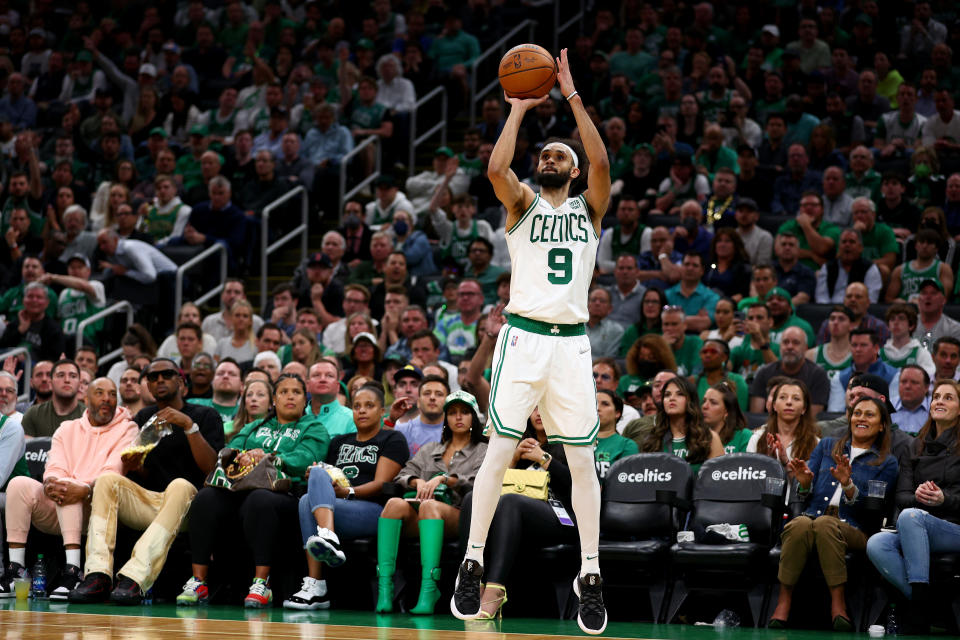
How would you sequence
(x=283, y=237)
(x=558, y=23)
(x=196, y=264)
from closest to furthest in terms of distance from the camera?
(x=196, y=264) → (x=283, y=237) → (x=558, y=23)

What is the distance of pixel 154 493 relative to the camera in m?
9.12

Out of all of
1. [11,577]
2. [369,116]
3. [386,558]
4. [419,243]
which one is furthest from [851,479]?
[369,116]

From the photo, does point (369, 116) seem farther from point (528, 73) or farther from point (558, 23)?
point (528, 73)

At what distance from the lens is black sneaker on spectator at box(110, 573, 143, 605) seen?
8414 millimetres

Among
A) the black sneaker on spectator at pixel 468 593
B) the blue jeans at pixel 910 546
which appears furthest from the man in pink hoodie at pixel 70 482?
the blue jeans at pixel 910 546

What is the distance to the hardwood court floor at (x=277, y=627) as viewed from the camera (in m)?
6.17

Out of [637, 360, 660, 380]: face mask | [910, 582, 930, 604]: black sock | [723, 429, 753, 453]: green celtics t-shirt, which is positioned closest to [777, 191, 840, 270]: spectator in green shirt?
[637, 360, 660, 380]: face mask

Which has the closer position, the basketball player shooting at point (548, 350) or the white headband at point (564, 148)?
the basketball player shooting at point (548, 350)

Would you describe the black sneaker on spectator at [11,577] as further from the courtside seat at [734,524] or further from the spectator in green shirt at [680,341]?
the spectator in green shirt at [680,341]

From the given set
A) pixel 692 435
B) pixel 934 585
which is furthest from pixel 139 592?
pixel 934 585

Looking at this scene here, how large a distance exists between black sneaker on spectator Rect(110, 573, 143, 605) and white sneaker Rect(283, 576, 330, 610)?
0.95 meters

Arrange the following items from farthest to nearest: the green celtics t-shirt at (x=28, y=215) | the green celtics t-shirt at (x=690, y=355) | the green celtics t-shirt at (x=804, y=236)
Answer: the green celtics t-shirt at (x=28, y=215), the green celtics t-shirt at (x=804, y=236), the green celtics t-shirt at (x=690, y=355)

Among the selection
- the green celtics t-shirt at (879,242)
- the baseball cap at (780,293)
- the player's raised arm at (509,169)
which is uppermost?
the green celtics t-shirt at (879,242)

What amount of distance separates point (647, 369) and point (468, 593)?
468 cm
